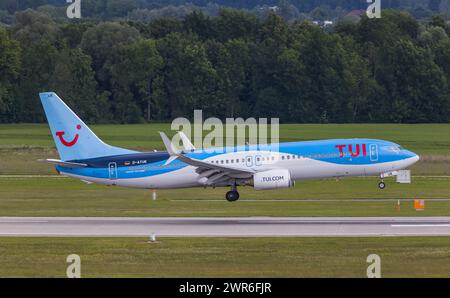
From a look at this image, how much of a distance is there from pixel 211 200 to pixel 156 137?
55238mm

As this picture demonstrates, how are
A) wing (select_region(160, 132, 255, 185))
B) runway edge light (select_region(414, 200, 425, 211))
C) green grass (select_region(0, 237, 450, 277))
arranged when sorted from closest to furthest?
green grass (select_region(0, 237, 450, 277)), runway edge light (select_region(414, 200, 425, 211)), wing (select_region(160, 132, 255, 185))

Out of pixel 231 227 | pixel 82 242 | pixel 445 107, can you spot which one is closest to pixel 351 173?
pixel 231 227

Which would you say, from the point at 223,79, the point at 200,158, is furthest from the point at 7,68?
the point at 200,158

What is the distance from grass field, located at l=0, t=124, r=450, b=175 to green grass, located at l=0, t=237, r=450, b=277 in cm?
4041

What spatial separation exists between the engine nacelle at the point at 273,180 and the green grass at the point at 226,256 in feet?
38.8

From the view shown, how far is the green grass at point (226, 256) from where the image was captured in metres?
32.8

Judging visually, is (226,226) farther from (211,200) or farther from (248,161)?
(211,200)

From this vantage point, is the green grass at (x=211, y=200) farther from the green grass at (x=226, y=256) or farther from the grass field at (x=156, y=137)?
the grass field at (x=156, y=137)

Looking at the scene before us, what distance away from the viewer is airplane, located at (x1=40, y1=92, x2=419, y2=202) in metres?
53.3

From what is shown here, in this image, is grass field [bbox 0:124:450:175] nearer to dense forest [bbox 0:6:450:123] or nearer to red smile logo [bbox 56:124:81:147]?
dense forest [bbox 0:6:450:123]

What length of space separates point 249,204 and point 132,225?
34.9 feet

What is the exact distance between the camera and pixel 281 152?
53500mm

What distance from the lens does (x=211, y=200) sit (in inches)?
2253

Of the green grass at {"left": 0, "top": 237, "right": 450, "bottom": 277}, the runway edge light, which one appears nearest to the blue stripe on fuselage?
the runway edge light
